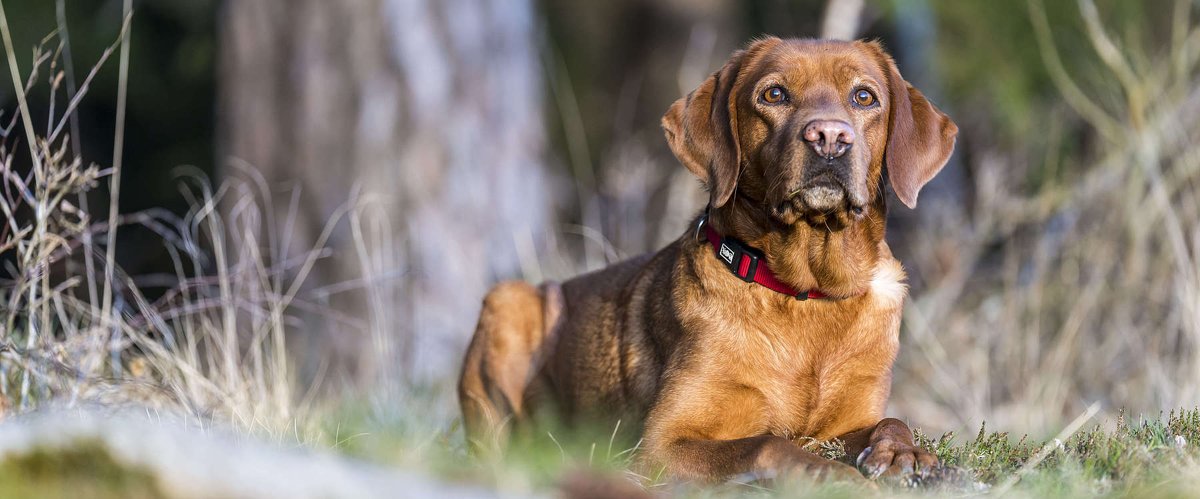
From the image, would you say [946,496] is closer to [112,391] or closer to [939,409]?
[112,391]

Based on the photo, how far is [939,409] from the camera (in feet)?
22.2

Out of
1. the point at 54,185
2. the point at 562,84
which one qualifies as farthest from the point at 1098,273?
Result: the point at 562,84

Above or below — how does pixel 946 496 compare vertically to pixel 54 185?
below

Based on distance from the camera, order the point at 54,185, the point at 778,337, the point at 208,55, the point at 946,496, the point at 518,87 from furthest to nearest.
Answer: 1. the point at 208,55
2. the point at 518,87
3. the point at 54,185
4. the point at 778,337
5. the point at 946,496

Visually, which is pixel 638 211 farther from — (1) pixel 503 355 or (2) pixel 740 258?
(2) pixel 740 258

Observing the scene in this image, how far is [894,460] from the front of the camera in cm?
336

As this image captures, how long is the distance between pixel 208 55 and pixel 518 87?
4107mm

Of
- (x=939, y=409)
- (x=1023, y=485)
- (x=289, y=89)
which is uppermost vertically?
(x=289, y=89)

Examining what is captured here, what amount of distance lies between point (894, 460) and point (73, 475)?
201 centimetres

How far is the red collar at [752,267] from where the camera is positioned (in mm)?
3957

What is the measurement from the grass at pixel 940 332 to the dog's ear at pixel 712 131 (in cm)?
91

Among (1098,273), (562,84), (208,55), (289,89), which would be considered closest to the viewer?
(1098,273)

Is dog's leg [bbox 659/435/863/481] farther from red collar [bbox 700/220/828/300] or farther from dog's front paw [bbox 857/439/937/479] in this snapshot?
red collar [bbox 700/220/828/300]

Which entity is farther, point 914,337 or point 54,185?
point 914,337
